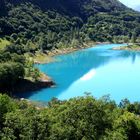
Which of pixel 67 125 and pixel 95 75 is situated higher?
pixel 67 125

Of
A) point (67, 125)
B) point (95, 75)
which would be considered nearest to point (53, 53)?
point (95, 75)

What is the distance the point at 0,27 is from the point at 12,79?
82.3 m

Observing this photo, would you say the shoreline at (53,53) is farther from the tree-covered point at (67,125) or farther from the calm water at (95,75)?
the tree-covered point at (67,125)

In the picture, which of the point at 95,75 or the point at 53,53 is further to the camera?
the point at 53,53

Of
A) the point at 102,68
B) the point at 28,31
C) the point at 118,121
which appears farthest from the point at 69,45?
the point at 118,121

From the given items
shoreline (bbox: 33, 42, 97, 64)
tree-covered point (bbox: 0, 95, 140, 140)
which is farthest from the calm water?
tree-covered point (bbox: 0, 95, 140, 140)

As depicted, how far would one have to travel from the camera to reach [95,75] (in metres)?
121

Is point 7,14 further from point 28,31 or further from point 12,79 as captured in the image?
point 12,79

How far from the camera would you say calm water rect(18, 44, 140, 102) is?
3644 inches

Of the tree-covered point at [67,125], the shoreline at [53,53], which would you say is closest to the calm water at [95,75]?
the shoreline at [53,53]

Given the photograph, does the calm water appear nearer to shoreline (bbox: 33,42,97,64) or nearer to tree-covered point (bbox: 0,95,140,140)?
shoreline (bbox: 33,42,97,64)

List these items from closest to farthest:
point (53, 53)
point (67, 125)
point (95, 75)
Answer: point (67, 125) < point (95, 75) < point (53, 53)

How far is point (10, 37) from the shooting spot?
15938cm

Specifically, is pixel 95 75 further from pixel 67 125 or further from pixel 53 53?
pixel 67 125
